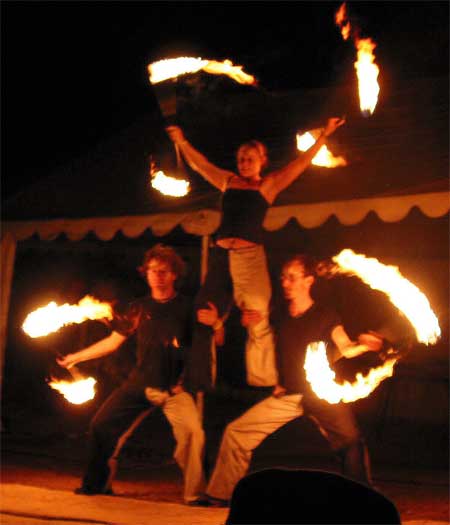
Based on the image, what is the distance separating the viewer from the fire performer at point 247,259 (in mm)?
6270

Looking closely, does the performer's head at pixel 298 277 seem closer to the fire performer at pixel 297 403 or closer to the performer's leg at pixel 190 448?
the fire performer at pixel 297 403

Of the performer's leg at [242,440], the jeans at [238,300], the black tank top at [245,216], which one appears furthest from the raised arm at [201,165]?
the performer's leg at [242,440]

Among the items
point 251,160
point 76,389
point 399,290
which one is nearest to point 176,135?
point 251,160

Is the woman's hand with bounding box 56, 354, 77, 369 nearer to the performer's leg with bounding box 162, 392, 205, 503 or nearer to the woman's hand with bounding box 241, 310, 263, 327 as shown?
the performer's leg with bounding box 162, 392, 205, 503

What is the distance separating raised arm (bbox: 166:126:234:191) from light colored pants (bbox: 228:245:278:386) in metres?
0.69

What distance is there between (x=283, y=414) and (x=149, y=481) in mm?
2098

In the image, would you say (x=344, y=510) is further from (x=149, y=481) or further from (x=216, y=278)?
(x=149, y=481)

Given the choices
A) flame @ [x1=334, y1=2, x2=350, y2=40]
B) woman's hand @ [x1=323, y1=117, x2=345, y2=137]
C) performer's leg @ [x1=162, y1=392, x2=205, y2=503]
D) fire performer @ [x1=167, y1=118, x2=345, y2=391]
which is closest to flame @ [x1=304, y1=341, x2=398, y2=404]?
fire performer @ [x1=167, y1=118, x2=345, y2=391]

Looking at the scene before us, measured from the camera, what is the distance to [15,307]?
13.5m

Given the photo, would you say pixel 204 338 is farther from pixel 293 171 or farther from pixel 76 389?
pixel 293 171

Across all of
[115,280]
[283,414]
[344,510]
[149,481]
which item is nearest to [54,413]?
[115,280]

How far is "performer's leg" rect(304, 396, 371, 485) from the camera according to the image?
5.66 m

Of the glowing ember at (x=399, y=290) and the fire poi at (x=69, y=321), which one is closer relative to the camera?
the glowing ember at (x=399, y=290)

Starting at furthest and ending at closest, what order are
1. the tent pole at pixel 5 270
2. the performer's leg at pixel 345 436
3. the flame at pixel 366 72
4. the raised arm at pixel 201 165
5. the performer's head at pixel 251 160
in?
the tent pole at pixel 5 270 → the raised arm at pixel 201 165 → the performer's head at pixel 251 160 → the flame at pixel 366 72 → the performer's leg at pixel 345 436
